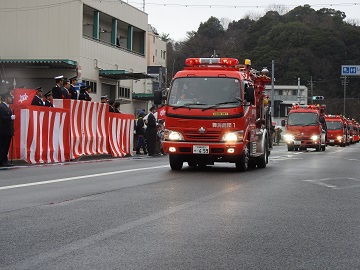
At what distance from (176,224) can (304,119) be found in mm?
32970

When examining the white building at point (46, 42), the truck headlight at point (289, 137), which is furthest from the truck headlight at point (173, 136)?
the truck headlight at point (289, 137)

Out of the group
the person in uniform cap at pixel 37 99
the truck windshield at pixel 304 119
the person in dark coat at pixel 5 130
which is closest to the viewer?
the person in dark coat at pixel 5 130

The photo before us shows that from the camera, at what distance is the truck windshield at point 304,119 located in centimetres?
3928

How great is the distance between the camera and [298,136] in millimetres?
38844

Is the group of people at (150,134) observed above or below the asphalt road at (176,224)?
above

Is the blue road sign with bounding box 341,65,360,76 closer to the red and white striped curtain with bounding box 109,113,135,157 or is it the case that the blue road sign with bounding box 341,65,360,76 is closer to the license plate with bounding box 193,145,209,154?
the red and white striped curtain with bounding box 109,113,135,157

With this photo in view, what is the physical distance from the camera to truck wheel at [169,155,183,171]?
16.0 m

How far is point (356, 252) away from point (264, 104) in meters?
14.4

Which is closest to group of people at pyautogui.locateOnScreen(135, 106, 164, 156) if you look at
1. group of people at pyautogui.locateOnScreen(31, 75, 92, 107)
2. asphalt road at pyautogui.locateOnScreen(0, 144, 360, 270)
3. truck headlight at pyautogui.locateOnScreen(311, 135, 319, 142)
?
group of people at pyautogui.locateOnScreen(31, 75, 92, 107)

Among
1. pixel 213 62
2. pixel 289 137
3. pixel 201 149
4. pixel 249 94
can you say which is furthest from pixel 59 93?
pixel 289 137

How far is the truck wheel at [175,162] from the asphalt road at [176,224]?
9.15 ft

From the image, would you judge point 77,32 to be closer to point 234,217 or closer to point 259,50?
point 234,217

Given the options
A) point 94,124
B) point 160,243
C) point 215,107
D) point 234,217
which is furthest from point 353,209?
Answer: point 94,124

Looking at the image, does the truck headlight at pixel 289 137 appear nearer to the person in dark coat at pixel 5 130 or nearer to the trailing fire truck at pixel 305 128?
the trailing fire truck at pixel 305 128
